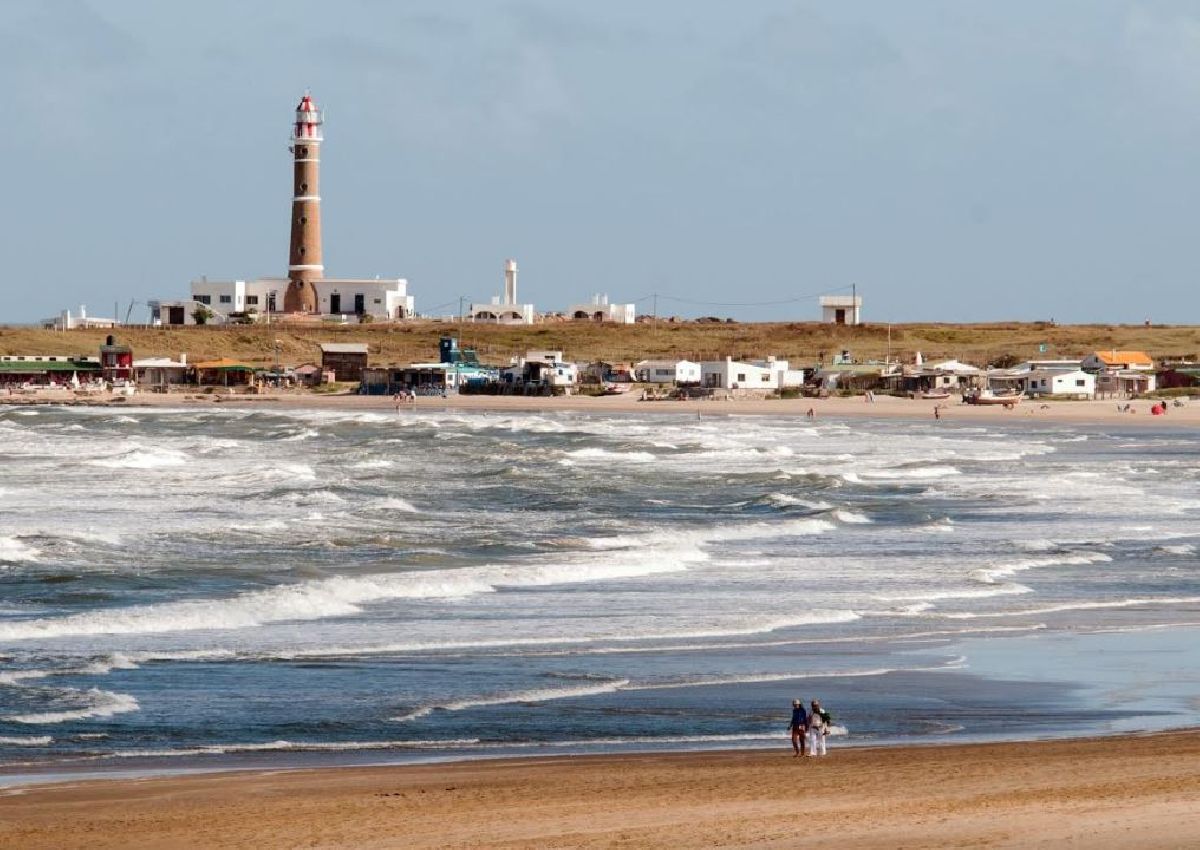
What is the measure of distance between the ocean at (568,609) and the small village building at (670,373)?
193 feet

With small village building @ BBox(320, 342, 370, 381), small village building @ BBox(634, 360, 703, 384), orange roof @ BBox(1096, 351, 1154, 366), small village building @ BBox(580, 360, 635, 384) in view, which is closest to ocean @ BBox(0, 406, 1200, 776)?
orange roof @ BBox(1096, 351, 1154, 366)

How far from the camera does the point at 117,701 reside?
17828mm

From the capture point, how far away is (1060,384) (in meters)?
102

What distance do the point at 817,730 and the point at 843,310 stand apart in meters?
132

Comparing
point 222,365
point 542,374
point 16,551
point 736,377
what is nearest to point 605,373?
point 542,374

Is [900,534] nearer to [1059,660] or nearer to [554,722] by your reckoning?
[1059,660]

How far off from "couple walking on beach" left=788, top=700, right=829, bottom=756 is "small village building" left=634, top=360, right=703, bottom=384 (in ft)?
308

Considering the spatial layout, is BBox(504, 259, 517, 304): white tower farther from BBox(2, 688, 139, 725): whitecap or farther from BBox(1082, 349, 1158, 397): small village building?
BBox(2, 688, 139, 725): whitecap

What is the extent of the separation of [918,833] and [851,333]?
127398 millimetres

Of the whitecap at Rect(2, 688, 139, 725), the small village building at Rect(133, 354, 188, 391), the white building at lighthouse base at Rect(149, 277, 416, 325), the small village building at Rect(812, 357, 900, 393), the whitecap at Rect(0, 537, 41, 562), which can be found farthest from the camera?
the white building at lighthouse base at Rect(149, 277, 416, 325)

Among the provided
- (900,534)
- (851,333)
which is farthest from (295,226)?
(900,534)

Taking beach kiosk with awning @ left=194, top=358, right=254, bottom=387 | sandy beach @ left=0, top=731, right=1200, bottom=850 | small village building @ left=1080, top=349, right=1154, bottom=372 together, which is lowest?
sandy beach @ left=0, top=731, right=1200, bottom=850

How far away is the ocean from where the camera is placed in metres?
17.2

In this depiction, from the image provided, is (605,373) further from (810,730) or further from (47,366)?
(810,730)
